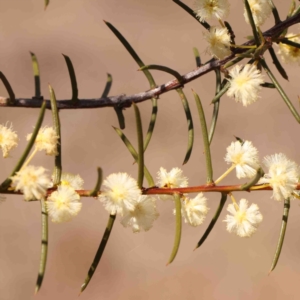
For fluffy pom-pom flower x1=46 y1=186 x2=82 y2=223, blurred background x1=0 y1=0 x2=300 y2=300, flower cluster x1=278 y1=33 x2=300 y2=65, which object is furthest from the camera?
blurred background x1=0 y1=0 x2=300 y2=300

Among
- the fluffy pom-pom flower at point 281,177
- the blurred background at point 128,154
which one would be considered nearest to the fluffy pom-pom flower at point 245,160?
the fluffy pom-pom flower at point 281,177

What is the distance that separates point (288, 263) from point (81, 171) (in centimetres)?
65

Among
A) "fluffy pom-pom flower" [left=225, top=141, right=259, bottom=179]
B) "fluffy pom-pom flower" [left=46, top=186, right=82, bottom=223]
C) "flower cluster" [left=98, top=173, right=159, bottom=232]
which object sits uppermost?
"fluffy pom-pom flower" [left=225, top=141, right=259, bottom=179]

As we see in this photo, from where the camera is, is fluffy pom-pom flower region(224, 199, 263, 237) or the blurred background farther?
the blurred background

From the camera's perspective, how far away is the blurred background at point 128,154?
3.59 feet

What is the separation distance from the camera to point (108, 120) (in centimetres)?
127

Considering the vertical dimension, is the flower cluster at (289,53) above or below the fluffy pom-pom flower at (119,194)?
above

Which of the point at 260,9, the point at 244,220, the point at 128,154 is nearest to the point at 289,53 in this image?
the point at 260,9

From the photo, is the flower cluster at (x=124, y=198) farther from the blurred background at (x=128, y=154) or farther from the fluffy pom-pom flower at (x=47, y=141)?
the blurred background at (x=128, y=154)

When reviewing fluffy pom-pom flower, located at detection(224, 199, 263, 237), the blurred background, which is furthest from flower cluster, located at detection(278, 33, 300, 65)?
the blurred background

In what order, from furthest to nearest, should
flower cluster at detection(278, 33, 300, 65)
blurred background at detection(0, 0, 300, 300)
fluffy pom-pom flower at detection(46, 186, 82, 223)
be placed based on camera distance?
blurred background at detection(0, 0, 300, 300) → flower cluster at detection(278, 33, 300, 65) → fluffy pom-pom flower at detection(46, 186, 82, 223)

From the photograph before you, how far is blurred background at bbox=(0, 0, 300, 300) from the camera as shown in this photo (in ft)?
3.59

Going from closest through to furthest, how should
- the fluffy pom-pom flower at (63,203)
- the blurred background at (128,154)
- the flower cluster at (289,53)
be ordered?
the fluffy pom-pom flower at (63,203) → the flower cluster at (289,53) → the blurred background at (128,154)

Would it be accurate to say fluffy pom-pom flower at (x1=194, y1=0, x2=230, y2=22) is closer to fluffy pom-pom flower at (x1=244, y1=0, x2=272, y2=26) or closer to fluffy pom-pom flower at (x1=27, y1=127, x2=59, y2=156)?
fluffy pom-pom flower at (x1=244, y1=0, x2=272, y2=26)
